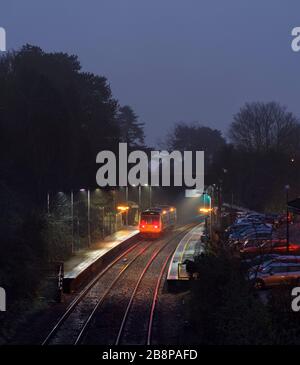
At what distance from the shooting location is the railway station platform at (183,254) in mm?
27281

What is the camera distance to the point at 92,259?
107ft

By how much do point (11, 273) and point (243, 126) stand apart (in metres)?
62.5

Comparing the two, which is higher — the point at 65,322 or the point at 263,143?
the point at 263,143

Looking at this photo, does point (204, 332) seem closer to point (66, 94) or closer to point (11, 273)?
point (11, 273)

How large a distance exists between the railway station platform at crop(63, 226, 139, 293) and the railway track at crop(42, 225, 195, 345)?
17.9 inches

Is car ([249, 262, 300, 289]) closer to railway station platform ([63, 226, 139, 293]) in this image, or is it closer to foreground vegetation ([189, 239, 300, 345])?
foreground vegetation ([189, 239, 300, 345])

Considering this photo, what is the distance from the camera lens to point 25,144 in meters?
45.3

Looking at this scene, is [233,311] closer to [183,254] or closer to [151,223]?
[183,254]

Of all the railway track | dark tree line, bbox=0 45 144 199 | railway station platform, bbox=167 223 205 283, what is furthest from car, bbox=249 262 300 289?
dark tree line, bbox=0 45 144 199

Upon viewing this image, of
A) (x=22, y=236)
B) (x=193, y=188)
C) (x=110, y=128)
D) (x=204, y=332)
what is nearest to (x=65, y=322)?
(x=204, y=332)

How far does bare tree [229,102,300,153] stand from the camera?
79.6 metres

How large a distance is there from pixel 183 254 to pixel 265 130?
4711cm

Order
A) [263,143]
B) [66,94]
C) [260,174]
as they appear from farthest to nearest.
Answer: [263,143], [260,174], [66,94]
